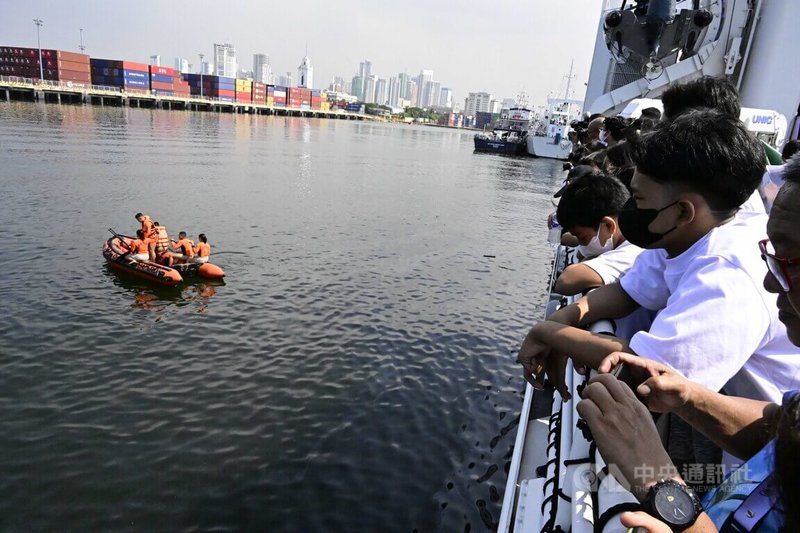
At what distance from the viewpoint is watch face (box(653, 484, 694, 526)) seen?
1242 mm

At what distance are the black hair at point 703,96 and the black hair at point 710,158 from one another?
4.84 ft

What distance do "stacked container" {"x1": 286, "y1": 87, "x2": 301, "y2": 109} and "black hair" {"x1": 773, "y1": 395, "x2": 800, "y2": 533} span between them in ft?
475

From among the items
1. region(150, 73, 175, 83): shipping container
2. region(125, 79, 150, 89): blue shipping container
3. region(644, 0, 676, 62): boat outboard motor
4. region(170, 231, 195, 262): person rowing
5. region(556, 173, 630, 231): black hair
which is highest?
region(150, 73, 175, 83): shipping container

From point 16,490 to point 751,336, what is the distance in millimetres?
7764

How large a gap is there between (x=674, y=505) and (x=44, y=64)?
371ft

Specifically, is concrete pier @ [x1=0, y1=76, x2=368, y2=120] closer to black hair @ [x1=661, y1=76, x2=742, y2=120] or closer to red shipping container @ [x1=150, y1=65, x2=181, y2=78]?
red shipping container @ [x1=150, y1=65, x2=181, y2=78]

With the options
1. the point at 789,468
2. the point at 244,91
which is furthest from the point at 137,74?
the point at 789,468

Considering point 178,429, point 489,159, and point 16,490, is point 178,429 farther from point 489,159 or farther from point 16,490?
point 489,159

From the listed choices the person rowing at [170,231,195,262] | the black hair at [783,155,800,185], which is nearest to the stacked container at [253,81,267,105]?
the person rowing at [170,231,195,262]

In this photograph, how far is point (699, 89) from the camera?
3424 millimetres

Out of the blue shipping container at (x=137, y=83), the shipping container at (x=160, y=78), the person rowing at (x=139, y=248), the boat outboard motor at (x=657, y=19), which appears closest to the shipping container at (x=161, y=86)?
the shipping container at (x=160, y=78)

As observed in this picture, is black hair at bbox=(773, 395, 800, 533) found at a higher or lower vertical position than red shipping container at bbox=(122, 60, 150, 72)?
lower

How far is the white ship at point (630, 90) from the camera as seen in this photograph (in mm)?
1712

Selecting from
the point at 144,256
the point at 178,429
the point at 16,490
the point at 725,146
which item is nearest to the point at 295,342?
the point at 178,429
